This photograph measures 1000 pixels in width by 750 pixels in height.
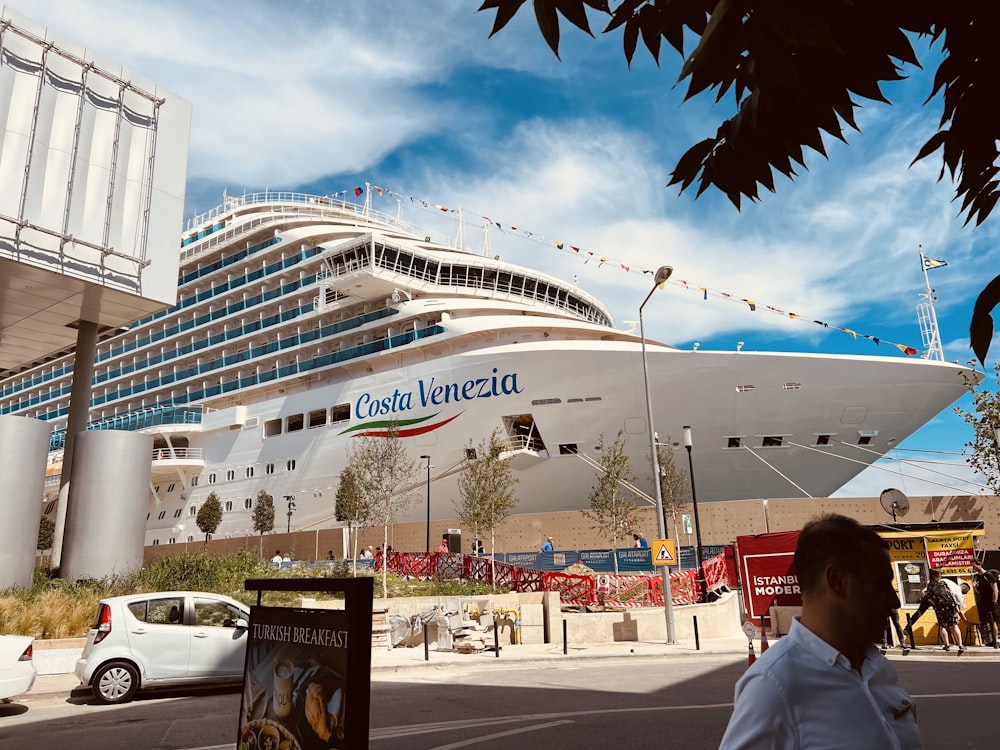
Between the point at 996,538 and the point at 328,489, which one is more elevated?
the point at 328,489

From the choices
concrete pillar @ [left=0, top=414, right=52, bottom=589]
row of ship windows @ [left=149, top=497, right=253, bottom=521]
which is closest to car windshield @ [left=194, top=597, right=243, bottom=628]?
concrete pillar @ [left=0, top=414, right=52, bottom=589]

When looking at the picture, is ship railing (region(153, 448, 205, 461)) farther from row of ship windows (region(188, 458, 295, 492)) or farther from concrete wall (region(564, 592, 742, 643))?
concrete wall (region(564, 592, 742, 643))

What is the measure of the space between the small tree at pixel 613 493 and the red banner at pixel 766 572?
31.6 feet

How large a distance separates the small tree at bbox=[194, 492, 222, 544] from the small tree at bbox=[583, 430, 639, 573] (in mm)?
19535

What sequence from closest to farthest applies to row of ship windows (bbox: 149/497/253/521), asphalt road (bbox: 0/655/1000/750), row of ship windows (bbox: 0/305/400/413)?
asphalt road (bbox: 0/655/1000/750) → row of ship windows (bbox: 0/305/400/413) → row of ship windows (bbox: 149/497/253/521)

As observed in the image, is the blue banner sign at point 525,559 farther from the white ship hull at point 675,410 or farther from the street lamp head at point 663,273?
the street lamp head at point 663,273

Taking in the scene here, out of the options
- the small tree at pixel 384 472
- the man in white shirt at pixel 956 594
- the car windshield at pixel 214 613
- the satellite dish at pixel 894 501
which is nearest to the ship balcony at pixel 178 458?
the small tree at pixel 384 472

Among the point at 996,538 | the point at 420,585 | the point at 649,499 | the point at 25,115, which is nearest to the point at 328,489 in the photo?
the point at 420,585

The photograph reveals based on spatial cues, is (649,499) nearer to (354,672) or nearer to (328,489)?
(328,489)

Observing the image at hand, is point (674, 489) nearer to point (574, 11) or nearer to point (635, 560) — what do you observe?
point (635, 560)

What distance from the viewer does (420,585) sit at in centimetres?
2202

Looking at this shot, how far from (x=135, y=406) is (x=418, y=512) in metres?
26.6

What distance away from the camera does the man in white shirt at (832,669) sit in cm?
162

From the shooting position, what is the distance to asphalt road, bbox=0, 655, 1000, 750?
22.0 feet
